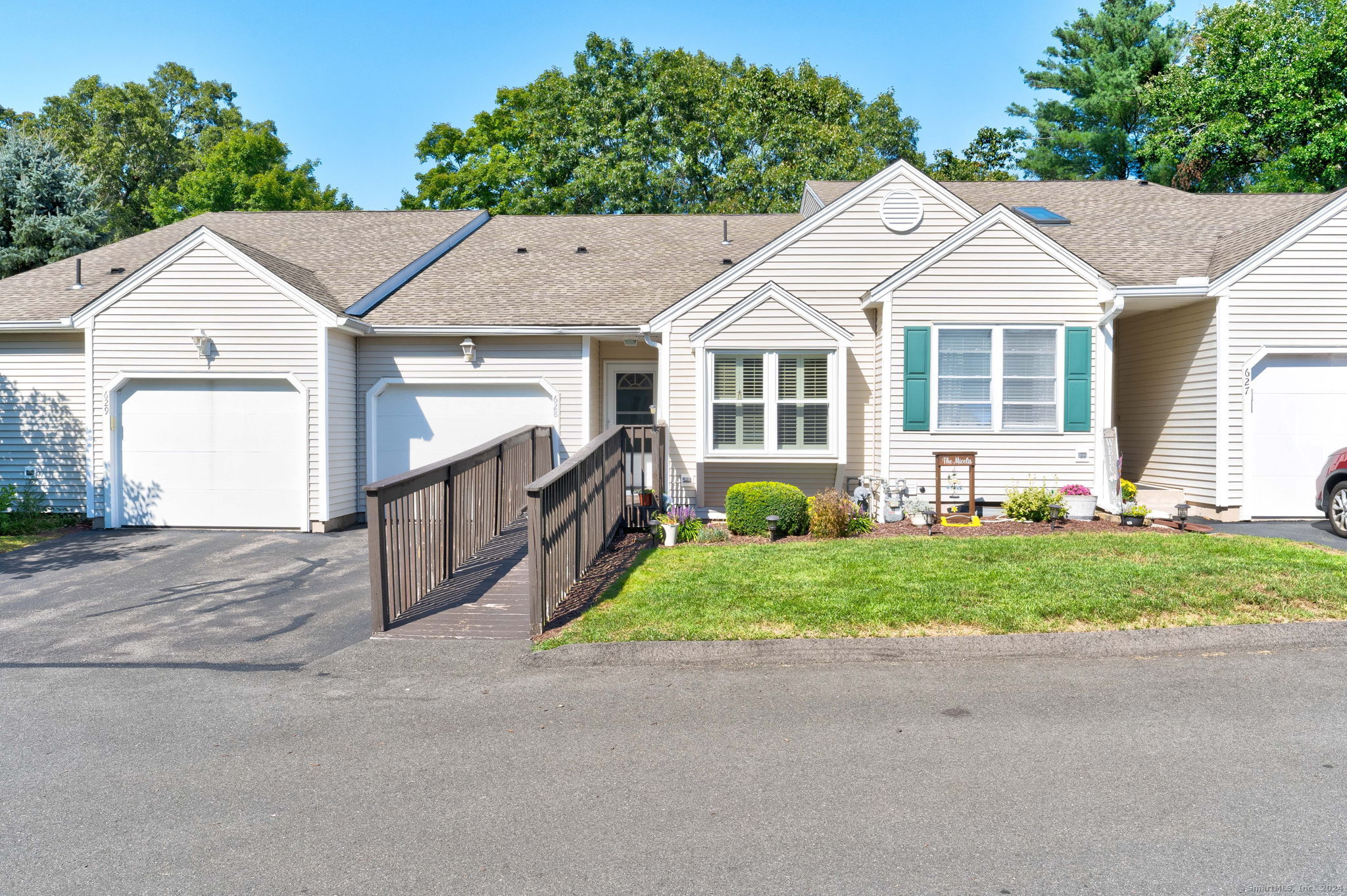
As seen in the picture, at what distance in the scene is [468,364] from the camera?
13383 millimetres

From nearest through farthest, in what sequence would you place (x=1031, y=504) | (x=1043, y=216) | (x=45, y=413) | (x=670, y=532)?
(x=670, y=532) → (x=1031, y=504) → (x=45, y=413) → (x=1043, y=216)

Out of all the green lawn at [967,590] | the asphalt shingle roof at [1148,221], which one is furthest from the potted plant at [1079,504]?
the asphalt shingle roof at [1148,221]

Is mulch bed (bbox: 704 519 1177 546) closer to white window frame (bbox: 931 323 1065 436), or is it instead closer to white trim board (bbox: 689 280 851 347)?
white window frame (bbox: 931 323 1065 436)

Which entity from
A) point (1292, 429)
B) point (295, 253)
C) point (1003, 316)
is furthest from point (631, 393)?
point (1292, 429)

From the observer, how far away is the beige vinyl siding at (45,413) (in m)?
13.0

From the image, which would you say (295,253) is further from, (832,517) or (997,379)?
(997,379)

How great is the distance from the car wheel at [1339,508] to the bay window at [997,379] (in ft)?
10.4

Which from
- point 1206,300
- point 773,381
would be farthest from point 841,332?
point 1206,300

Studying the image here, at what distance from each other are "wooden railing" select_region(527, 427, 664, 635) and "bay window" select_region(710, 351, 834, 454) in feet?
3.31

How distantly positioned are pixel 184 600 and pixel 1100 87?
3192 cm

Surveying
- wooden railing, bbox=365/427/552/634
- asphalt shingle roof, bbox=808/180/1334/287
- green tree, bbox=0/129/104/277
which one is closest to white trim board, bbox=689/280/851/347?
asphalt shingle roof, bbox=808/180/1334/287

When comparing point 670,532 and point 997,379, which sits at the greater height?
point 997,379

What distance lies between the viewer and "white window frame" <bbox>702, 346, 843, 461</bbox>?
11.8 meters

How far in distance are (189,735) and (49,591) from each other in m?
5.18
